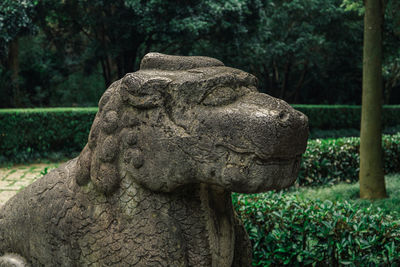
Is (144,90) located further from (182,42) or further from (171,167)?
(182,42)

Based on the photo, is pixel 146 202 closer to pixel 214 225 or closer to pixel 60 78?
pixel 214 225

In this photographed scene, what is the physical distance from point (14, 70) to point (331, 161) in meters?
10.2

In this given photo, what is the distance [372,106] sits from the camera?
4688 mm

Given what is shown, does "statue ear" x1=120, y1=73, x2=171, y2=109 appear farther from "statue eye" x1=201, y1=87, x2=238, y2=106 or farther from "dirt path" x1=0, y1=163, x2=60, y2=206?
"dirt path" x1=0, y1=163, x2=60, y2=206

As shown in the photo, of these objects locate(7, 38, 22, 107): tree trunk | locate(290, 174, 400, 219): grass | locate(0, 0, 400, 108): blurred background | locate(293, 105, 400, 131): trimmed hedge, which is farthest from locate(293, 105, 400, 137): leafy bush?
locate(7, 38, 22, 107): tree trunk

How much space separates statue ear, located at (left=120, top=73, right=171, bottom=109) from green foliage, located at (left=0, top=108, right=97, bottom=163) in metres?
7.53

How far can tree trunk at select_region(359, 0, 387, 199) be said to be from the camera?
4.58m

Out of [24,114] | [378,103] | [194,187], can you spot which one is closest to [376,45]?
[378,103]

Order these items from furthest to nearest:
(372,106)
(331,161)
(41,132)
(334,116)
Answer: (334,116) < (41,132) < (331,161) < (372,106)

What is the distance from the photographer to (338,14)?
549 inches

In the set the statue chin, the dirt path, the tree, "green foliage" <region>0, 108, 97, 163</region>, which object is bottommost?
the dirt path

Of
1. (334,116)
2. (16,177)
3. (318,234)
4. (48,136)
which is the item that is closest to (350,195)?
(318,234)

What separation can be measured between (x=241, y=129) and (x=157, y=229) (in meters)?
0.47

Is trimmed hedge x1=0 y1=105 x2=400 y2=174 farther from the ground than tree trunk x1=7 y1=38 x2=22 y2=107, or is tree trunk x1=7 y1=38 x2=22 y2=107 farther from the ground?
tree trunk x1=7 y1=38 x2=22 y2=107
